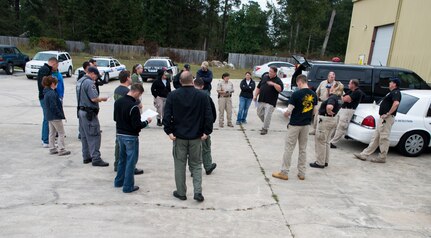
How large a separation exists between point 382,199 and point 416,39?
12.2 metres

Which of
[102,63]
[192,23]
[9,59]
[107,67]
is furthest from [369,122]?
[192,23]

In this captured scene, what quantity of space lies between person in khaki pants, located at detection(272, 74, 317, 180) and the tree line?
43.4 metres

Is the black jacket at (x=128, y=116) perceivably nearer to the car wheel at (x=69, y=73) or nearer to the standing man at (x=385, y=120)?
the standing man at (x=385, y=120)

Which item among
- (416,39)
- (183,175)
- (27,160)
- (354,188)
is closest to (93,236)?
(183,175)

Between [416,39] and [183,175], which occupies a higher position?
[416,39]

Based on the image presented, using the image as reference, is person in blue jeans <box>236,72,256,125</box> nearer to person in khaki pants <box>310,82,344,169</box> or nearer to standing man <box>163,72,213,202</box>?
person in khaki pants <box>310,82,344,169</box>

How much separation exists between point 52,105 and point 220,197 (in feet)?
12.0

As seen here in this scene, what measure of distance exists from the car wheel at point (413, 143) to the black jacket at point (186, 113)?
5.31 m

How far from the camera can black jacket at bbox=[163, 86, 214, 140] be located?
4590 mm

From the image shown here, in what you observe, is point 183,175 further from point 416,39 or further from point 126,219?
point 416,39

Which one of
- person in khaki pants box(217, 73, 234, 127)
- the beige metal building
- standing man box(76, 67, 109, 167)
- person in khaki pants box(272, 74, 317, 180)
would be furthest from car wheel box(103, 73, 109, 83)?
person in khaki pants box(272, 74, 317, 180)

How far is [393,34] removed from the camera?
54.3 feet

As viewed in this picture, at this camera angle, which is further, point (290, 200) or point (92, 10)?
point (92, 10)

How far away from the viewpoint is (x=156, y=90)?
9297 mm
